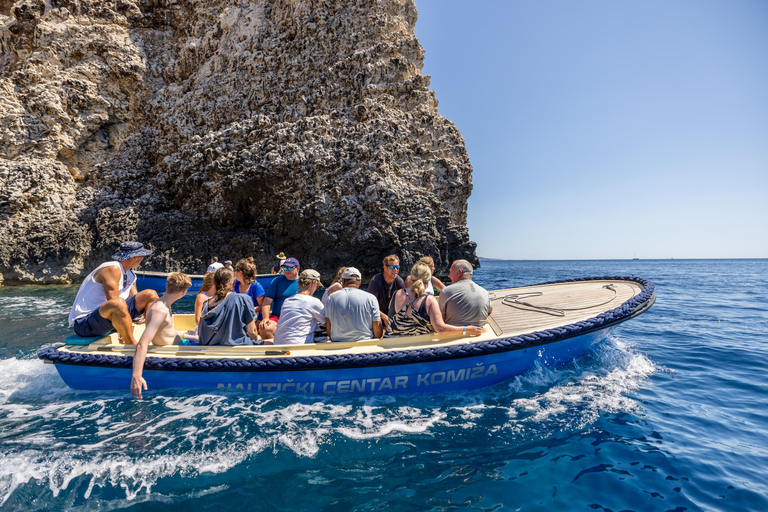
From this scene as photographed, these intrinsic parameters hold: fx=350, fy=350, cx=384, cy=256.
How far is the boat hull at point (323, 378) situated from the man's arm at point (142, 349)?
1.25 feet

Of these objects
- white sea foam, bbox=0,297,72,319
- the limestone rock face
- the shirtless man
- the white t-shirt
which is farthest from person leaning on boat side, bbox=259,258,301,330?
the limestone rock face

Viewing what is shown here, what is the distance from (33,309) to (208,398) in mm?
10580

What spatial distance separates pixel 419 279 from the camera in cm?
439

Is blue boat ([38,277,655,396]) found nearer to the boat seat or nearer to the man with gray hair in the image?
the boat seat

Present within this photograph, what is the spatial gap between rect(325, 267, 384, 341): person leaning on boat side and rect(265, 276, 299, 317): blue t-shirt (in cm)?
146

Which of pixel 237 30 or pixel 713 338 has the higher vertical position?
pixel 237 30

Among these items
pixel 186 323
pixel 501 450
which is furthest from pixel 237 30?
pixel 501 450

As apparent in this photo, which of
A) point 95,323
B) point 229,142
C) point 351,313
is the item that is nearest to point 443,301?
point 351,313

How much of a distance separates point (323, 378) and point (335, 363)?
0.95 feet

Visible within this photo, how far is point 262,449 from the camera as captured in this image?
10.4ft

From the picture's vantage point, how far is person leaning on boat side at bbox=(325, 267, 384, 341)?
430cm

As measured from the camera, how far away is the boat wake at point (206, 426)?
2734 mm

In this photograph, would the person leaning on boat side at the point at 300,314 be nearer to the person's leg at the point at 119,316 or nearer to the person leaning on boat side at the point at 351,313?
the person leaning on boat side at the point at 351,313

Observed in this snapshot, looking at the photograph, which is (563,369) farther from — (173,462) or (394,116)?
(394,116)
